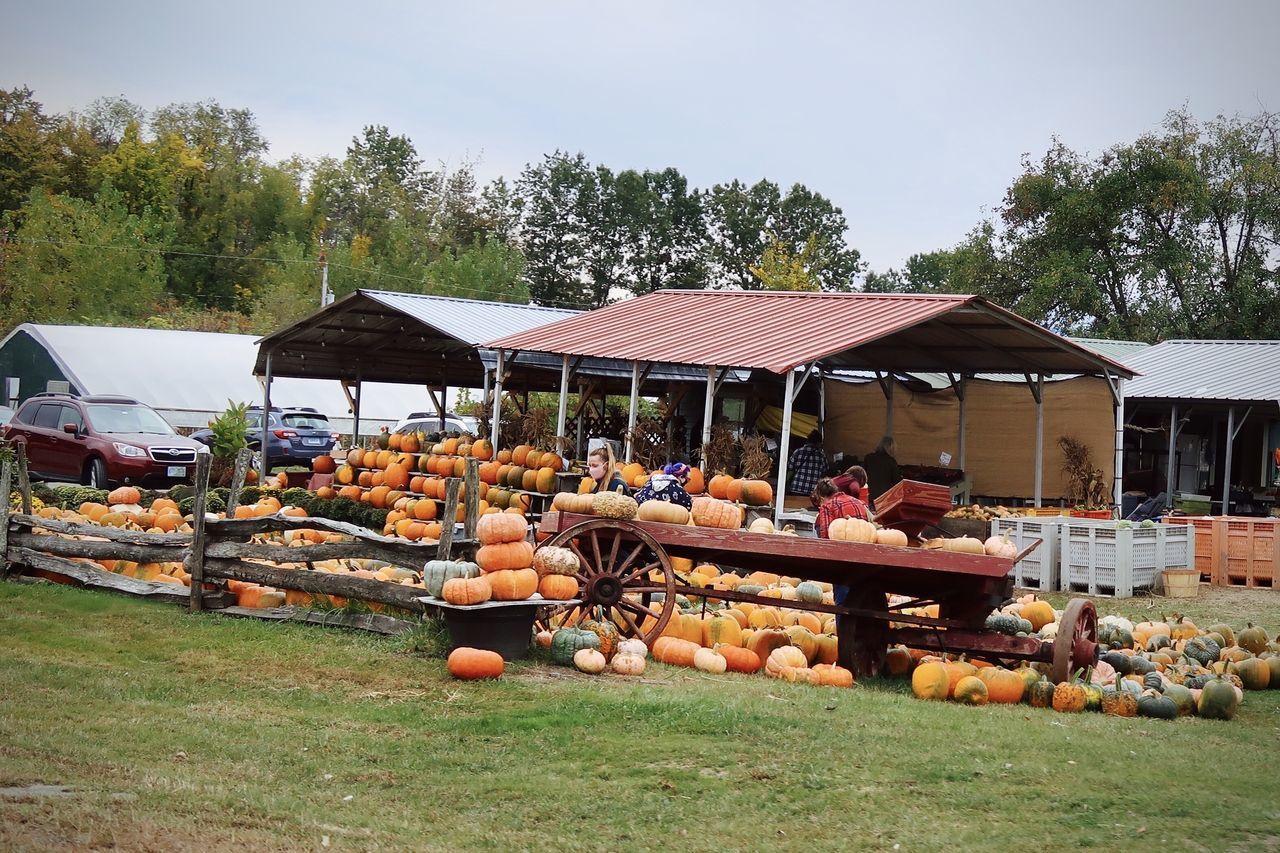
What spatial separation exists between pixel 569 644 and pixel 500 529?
1001 millimetres

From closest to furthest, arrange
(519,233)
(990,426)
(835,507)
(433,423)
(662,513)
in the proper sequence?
(835,507)
(662,513)
(990,426)
(433,423)
(519,233)

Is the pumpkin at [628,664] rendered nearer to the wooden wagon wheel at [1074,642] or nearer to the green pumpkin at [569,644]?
the green pumpkin at [569,644]

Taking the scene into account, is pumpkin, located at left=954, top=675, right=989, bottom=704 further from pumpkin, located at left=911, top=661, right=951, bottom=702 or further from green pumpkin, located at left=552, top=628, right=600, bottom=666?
green pumpkin, located at left=552, top=628, right=600, bottom=666

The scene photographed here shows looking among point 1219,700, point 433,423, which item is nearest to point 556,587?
point 1219,700

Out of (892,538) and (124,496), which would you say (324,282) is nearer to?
(124,496)

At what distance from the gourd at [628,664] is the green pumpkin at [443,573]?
3.99ft

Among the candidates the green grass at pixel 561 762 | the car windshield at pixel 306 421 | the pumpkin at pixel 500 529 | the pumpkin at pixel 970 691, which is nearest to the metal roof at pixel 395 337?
the car windshield at pixel 306 421

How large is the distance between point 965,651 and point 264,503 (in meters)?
11.8

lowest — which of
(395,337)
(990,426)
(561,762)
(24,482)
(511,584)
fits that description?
(561,762)

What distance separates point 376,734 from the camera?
25.2 feet

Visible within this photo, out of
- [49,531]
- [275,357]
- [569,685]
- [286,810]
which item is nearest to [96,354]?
[275,357]

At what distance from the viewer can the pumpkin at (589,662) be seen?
9.80 m

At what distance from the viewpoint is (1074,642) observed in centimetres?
996

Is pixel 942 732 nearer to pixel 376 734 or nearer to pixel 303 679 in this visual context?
pixel 376 734
